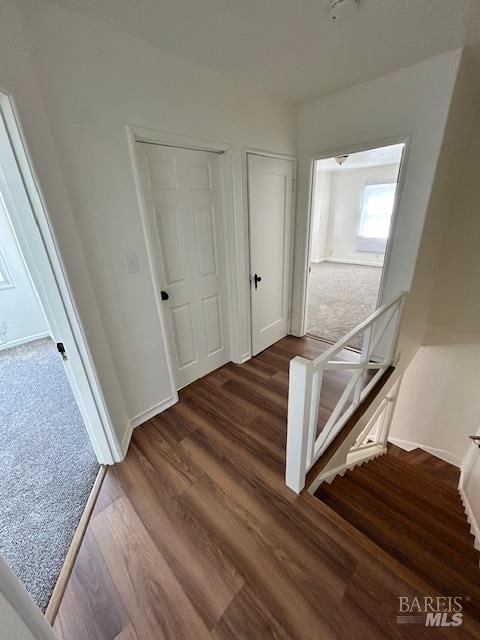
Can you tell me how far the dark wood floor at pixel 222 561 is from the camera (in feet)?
3.36

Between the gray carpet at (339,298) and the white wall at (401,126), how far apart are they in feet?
3.19

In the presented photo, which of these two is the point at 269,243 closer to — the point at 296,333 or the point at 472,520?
the point at 296,333

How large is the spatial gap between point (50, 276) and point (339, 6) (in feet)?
6.45

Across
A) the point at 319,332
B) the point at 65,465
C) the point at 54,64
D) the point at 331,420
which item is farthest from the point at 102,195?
the point at 319,332

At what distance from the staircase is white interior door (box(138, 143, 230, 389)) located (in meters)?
1.51

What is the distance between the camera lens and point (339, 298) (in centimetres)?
461

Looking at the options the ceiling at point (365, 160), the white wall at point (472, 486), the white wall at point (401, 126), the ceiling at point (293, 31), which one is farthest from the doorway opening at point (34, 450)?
the ceiling at point (365, 160)

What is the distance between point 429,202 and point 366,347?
4.15 feet

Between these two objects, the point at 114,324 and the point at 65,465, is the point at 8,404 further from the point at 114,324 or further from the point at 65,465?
the point at 114,324

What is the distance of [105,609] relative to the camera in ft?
3.54

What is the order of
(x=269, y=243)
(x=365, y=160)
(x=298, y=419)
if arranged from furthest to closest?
(x=365, y=160), (x=269, y=243), (x=298, y=419)

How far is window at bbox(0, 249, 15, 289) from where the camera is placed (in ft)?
10.3

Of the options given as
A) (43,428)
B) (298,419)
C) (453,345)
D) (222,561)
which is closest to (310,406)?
(298,419)

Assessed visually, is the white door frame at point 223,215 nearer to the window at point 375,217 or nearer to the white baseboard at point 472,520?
the white baseboard at point 472,520
